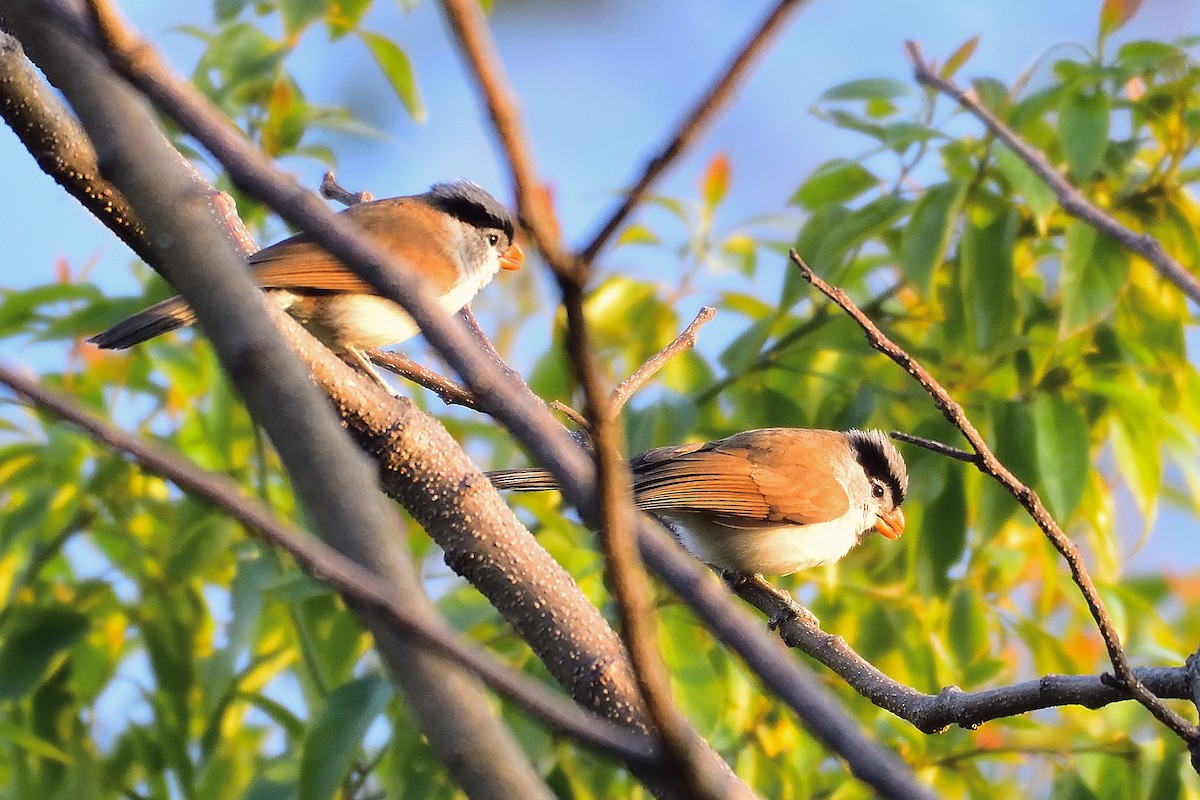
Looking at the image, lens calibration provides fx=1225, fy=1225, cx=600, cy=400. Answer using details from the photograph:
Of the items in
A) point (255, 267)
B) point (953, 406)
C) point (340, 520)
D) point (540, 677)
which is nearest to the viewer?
point (340, 520)

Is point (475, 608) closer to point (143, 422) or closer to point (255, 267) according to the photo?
→ point (255, 267)

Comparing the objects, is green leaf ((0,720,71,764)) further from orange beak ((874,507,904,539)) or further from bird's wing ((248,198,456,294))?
orange beak ((874,507,904,539))

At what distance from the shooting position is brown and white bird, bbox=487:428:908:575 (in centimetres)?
406

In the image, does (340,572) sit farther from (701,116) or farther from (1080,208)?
(1080,208)

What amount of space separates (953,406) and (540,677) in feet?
5.60

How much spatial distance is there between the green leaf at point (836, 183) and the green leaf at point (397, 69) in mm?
1385

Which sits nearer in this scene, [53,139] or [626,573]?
[626,573]

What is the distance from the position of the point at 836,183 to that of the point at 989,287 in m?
0.71

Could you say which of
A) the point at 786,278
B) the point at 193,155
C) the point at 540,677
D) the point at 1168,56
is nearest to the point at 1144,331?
the point at 1168,56

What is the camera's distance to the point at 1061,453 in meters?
3.47

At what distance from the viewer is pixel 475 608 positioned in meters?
3.33

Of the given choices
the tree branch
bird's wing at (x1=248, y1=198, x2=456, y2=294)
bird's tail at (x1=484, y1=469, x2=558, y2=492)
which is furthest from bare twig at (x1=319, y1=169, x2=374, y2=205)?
the tree branch

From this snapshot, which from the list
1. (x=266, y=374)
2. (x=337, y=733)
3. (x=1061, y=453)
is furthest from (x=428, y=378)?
(x=266, y=374)

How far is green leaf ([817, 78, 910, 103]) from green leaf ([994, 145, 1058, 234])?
457 mm
